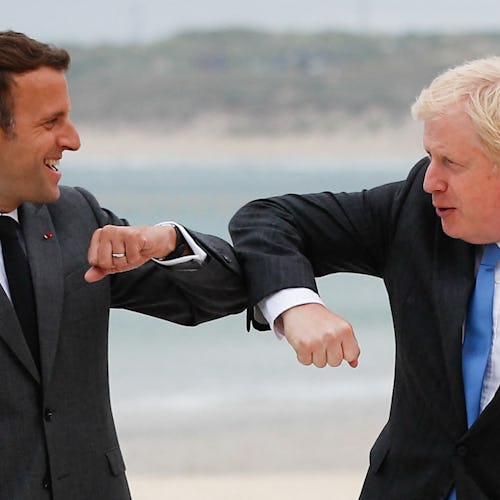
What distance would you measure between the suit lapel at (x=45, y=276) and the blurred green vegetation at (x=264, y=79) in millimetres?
47403

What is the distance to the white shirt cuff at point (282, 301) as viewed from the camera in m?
2.48

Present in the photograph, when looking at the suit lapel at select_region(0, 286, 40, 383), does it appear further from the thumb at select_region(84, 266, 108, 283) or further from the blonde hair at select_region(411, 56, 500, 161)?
the blonde hair at select_region(411, 56, 500, 161)

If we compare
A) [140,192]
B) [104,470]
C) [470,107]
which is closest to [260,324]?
[104,470]

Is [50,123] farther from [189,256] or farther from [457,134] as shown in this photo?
[457,134]

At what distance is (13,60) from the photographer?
2521mm

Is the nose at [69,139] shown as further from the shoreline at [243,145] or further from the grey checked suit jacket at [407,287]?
the shoreline at [243,145]

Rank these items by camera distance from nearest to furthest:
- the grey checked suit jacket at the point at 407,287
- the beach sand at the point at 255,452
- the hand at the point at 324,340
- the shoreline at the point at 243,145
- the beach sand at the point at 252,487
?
the hand at the point at 324,340 < the grey checked suit jacket at the point at 407,287 < the beach sand at the point at 252,487 < the beach sand at the point at 255,452 < the shoreline at the point at 243,145

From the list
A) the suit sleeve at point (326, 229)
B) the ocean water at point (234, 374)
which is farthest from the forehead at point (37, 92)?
the ocean water at point (234, 374)

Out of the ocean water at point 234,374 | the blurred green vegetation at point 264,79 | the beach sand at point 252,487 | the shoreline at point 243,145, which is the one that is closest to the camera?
the beach sand at point 252,487

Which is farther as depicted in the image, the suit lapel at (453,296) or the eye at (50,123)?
the eye at (50,123)

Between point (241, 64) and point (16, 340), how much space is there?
190ft

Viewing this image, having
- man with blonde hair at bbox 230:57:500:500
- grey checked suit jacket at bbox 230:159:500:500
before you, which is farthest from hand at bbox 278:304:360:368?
grey checked suit jacket at bbox 230:159:500:500

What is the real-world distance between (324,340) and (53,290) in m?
0.53

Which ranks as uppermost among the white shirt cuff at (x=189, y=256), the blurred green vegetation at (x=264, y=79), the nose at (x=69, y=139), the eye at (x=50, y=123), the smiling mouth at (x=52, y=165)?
the blurred green vegetation at (x=264, y=79)
